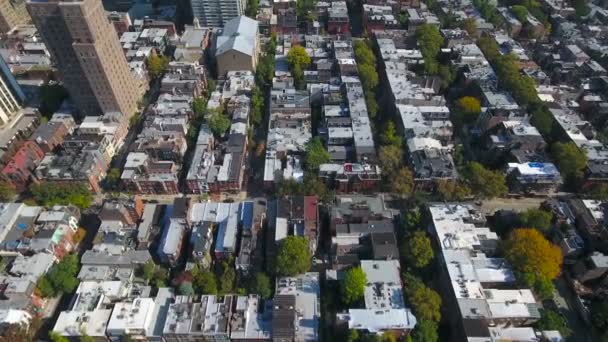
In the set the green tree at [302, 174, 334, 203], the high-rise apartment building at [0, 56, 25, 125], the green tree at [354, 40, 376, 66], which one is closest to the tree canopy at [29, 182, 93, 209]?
the high-rise apartment building at [0, 56, 25, 125]

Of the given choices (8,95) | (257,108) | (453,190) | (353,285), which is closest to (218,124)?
(257,108)

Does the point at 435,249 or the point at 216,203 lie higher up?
the point at 216,203

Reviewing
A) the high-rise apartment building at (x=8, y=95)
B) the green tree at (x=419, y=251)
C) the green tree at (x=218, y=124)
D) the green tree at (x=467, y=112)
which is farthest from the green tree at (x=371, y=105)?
the high-rise apartment building at (x=8, y=95)

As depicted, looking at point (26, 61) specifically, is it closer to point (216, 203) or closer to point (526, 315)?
Answer: point (216, 203)

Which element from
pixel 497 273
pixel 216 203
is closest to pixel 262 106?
pixel 216 203

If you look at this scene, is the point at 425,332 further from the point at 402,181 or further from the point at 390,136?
the point at 390,136

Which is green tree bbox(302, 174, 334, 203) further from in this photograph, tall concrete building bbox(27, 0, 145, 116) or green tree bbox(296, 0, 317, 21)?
green tree bbox(296, 0, 317, 21)

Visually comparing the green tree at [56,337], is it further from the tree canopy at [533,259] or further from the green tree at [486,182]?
the green tree at [486,182]
